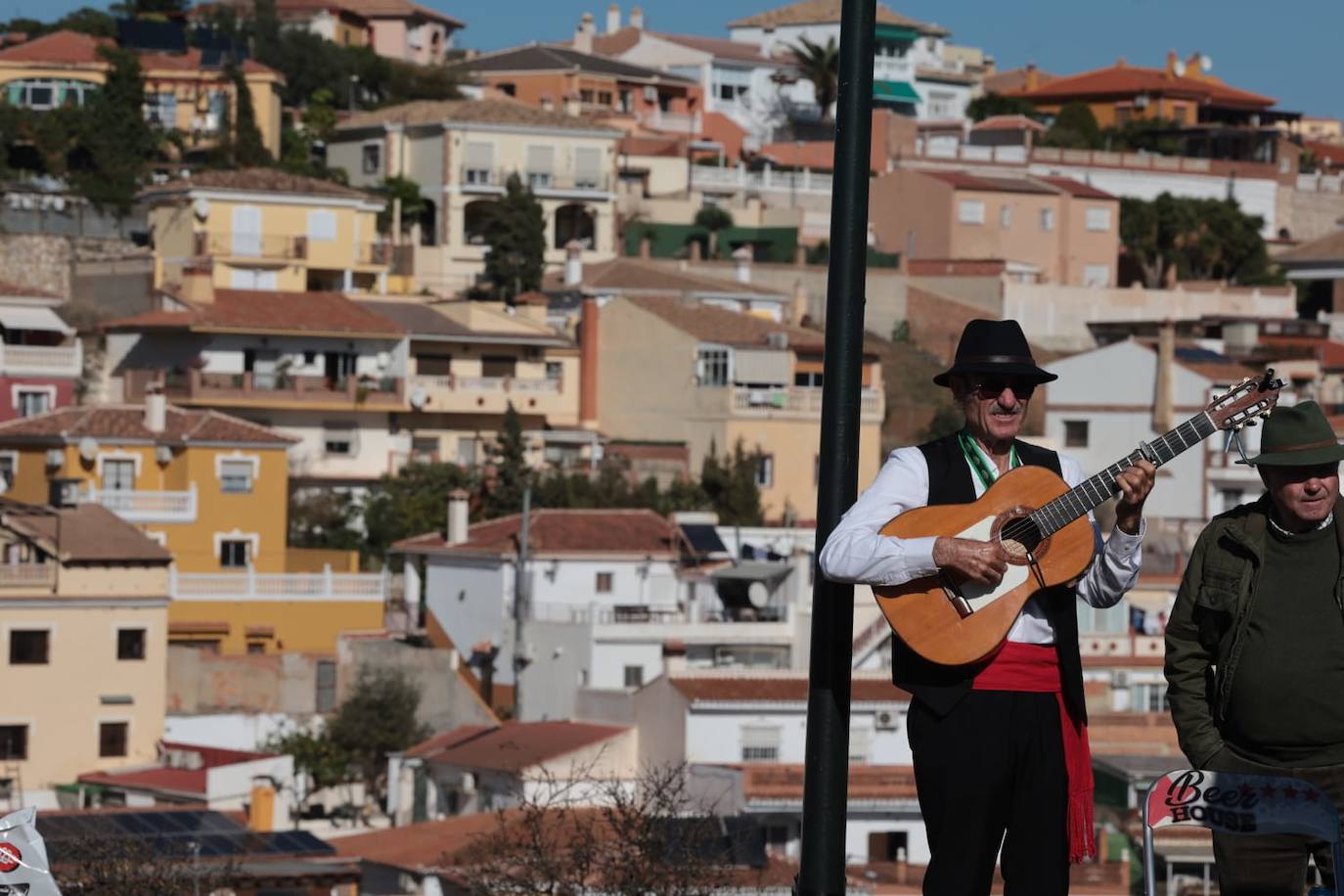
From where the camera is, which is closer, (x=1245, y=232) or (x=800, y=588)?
(x=800, y=588)

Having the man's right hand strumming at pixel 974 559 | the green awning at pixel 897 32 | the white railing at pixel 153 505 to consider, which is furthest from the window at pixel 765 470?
the man's right hand strumming at pixel 974 559

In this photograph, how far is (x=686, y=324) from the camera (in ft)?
197

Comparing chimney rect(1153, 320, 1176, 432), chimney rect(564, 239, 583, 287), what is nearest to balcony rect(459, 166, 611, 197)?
chimney rect(564, 239, 583, 287)

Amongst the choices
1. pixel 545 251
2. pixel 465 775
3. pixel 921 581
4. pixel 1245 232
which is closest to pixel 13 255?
pixel 545 251

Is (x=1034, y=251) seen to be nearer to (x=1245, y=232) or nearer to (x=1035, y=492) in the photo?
(x=1245, y=232)

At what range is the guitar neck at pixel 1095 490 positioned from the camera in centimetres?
679

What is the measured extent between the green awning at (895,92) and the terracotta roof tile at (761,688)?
53711mm

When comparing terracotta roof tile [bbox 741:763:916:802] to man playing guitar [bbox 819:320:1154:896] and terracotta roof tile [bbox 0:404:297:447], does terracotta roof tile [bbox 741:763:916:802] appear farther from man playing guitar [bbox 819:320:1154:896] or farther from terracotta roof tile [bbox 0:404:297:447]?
man playing guitar [bbox 819:320:1154:896]

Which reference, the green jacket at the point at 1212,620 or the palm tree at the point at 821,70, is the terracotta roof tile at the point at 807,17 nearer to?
the palm tree at the point at 821,70

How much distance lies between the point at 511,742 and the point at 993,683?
29.2 m

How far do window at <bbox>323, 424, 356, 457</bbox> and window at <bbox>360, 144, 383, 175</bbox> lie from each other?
1466 cm

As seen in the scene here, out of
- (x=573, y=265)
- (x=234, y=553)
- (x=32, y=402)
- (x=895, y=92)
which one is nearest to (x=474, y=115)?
(x=573, y=265)

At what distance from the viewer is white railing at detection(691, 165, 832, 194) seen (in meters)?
75.2

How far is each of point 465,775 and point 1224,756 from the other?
30.6 metres
